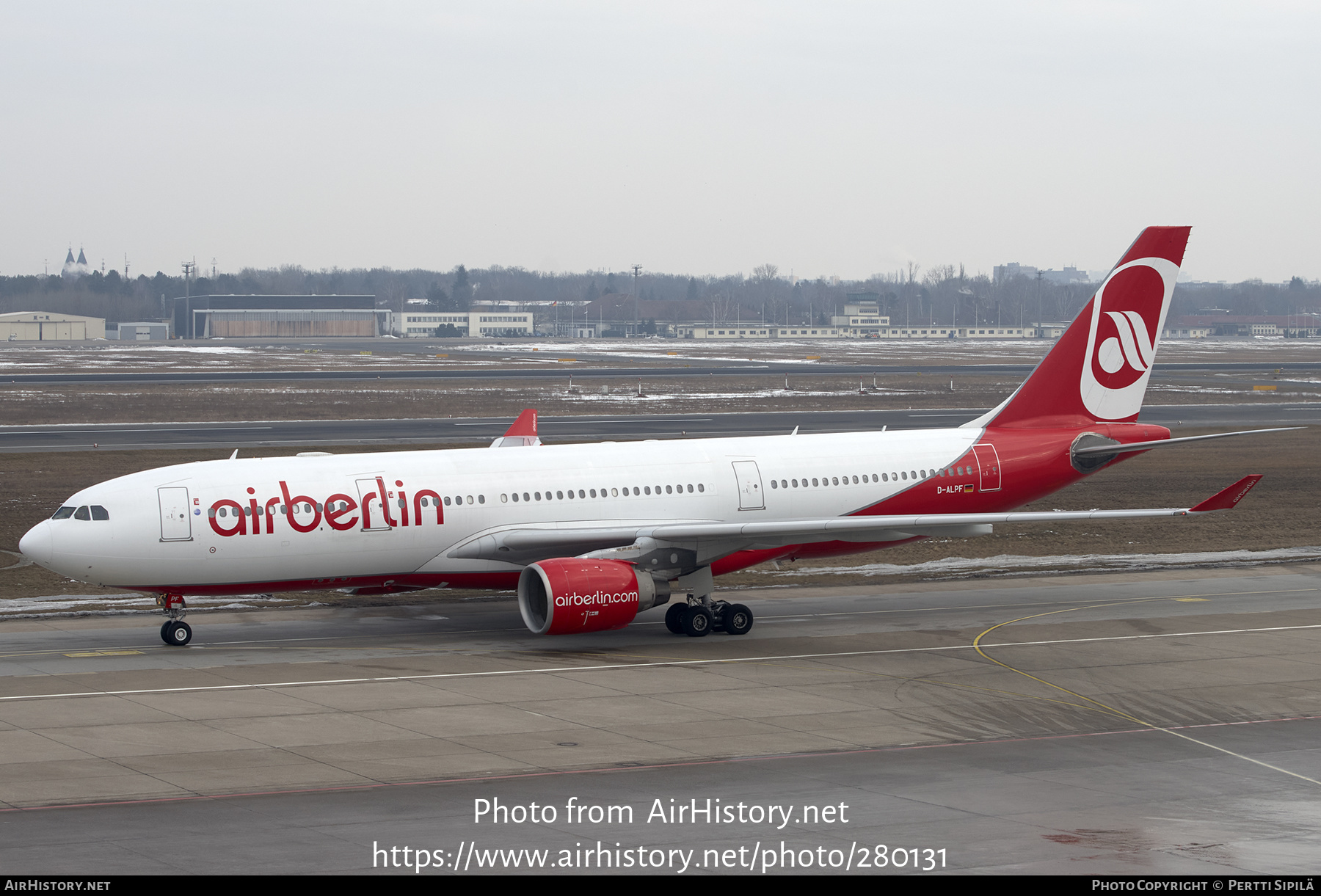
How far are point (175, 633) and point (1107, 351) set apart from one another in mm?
24454

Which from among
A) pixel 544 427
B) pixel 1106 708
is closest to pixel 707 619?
pixel 1106 708

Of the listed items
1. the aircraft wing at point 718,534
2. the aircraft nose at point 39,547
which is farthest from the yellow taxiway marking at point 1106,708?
the aircraft nose at point 39,547

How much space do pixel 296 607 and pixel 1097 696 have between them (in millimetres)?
19921

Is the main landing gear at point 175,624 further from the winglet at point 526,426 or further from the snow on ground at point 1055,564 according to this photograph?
the snow on ground at point 1055,564

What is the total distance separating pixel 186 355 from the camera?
6762 inches

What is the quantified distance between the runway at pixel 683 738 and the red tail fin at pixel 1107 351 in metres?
5.20

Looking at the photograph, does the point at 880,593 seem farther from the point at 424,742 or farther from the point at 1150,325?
the point at 424,742

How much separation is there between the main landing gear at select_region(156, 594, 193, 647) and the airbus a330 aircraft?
35 mm

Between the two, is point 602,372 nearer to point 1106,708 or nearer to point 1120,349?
point 1120,349

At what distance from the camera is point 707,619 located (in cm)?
3341

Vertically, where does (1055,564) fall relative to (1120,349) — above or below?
below

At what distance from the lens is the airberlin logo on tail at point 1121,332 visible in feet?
126

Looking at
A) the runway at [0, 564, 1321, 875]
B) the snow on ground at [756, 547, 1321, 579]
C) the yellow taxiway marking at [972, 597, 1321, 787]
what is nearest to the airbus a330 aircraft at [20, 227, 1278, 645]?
the runway at [0, 564, 1321, 875]

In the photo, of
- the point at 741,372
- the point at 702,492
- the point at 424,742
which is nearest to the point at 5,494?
the point at 702,492
